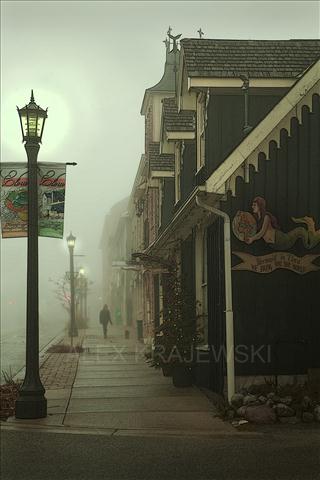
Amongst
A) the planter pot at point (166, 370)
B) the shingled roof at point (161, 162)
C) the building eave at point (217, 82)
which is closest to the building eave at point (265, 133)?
the building eave at point (217, 82)

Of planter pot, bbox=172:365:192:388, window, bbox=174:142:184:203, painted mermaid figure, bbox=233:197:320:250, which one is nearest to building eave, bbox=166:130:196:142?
window, bbox=174:142:184:203

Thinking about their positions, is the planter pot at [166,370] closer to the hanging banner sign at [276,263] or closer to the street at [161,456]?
the hanging banner sign at [276,263]

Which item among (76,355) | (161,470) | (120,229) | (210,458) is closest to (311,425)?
(210,458)

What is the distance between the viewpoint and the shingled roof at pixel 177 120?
57.9ft

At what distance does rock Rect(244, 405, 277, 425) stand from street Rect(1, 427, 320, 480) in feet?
1.22

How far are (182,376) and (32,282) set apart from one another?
441 cm

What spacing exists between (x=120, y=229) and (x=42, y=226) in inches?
1743

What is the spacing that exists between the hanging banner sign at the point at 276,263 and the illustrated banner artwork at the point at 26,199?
3.16 metres

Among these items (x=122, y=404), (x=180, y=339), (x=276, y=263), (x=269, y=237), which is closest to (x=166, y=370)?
(x=180, y=339)

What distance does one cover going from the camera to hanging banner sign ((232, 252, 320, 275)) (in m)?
12.3

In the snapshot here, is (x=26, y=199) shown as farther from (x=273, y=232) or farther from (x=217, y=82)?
(x=217, y=82)

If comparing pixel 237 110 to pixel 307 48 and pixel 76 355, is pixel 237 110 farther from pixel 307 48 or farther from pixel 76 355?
pixel 76 355

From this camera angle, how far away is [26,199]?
12.0 metres

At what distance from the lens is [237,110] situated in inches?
566
